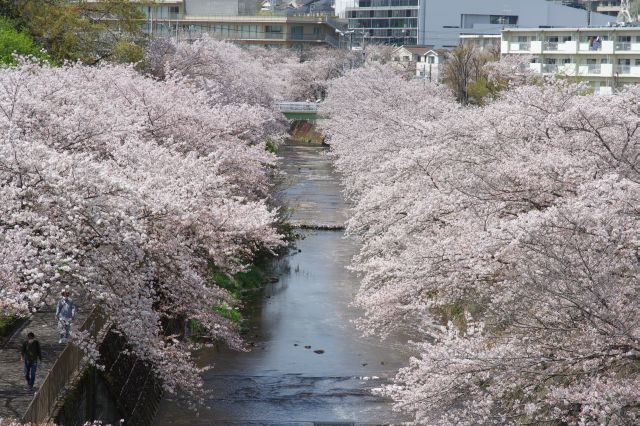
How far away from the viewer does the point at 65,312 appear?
12398mm

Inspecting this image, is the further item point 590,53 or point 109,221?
point 590,53

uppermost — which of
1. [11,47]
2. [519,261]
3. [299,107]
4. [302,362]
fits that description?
[11,47]

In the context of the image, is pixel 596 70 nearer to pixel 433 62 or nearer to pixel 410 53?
pixel 433 62

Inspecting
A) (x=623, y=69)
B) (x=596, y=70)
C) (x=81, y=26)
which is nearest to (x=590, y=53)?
(x=596, y=70)

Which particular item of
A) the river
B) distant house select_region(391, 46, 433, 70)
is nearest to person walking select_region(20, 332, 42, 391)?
the river

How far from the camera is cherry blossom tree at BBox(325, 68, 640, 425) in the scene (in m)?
9.71

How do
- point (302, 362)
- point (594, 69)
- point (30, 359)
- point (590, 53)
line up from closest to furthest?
point (30, 359), point (302, 362), point (594, 69), point (590, 53)

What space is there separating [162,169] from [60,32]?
61.0 feet

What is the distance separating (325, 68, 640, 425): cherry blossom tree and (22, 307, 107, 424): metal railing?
4133 millimetres

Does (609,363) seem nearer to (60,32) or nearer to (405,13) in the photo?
(60,32)

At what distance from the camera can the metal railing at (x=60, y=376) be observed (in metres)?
10.7

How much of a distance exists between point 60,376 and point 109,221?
2.27 meters

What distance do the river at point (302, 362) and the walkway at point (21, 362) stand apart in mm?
2815

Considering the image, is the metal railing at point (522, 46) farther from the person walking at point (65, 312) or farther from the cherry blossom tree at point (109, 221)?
the person walking at point (65, 312)
